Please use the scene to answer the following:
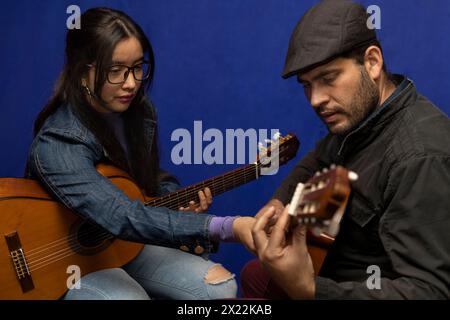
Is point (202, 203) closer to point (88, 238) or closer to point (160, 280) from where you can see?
point (160, 280)

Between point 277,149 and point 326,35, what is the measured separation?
66 centimetres

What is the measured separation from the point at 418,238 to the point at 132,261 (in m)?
0.95

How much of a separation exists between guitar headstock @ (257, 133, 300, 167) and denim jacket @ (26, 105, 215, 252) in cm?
50

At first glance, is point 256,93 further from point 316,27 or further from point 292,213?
point 292,213

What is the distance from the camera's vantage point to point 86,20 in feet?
5.59

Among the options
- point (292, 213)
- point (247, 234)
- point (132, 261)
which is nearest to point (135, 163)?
point (132, 261)

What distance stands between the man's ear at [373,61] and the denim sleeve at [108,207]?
57 cm

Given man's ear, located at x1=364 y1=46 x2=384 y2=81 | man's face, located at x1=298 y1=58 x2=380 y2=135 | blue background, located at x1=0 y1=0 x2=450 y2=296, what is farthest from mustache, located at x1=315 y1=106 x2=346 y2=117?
blue background, located at x1=0 y1=0 x2=450 y2=296

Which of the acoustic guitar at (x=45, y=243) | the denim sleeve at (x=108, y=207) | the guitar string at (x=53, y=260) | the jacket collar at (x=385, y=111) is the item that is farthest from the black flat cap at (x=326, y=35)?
the guitar string at (x=53, y=260)

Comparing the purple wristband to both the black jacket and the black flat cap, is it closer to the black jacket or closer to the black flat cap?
the black jacket

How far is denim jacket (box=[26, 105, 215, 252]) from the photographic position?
1532 mm

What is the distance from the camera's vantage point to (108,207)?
1529 millimetres

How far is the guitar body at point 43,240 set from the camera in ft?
5.00

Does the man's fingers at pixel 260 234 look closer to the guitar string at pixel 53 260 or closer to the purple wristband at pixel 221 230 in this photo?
the purple wristband at pixel 221 230
